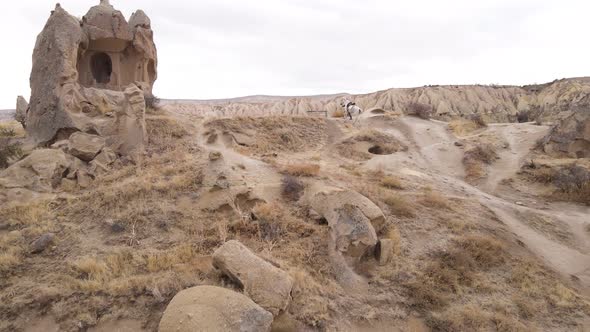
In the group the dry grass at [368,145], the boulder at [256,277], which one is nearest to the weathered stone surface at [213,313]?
the boulder at [256,277]

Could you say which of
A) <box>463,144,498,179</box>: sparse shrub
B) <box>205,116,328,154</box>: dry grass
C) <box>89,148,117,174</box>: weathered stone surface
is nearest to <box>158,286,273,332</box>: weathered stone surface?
<box>89,148,117,174</box>: weathered stone surface

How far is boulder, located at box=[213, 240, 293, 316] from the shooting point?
4691mm

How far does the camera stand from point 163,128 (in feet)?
43.5

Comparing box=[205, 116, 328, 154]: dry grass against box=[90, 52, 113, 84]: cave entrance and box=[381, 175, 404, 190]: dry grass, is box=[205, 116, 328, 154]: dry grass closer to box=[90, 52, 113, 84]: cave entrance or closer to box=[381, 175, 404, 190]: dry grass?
box=[381, 175, 404, 190]: dry grass

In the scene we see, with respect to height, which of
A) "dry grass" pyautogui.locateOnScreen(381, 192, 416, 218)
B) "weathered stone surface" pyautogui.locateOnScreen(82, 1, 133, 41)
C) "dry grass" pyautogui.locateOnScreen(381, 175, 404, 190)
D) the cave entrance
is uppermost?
"weathered stone surface" pyautogui.locateOnScreen(82, 1, 133, 41)

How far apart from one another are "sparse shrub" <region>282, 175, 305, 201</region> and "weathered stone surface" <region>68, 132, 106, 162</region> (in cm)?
566

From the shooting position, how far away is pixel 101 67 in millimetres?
16625

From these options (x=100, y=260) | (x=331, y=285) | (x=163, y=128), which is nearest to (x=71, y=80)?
(x=163, y=128)

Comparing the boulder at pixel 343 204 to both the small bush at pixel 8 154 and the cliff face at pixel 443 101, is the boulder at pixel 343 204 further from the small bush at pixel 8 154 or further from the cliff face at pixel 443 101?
the cliff face at pixel 443 101

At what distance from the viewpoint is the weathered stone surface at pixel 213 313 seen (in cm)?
381

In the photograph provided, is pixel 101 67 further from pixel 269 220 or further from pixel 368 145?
pixel 269 220

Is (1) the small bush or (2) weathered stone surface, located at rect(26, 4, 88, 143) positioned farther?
(2) weathered stone surface, located at rect(26, 4, 88, 143)

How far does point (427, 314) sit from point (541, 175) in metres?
8.22

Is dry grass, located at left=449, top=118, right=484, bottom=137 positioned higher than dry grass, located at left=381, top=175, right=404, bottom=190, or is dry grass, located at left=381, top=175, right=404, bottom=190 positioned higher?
dry grass, located at left=449, top=118, right=484, bottom=137
